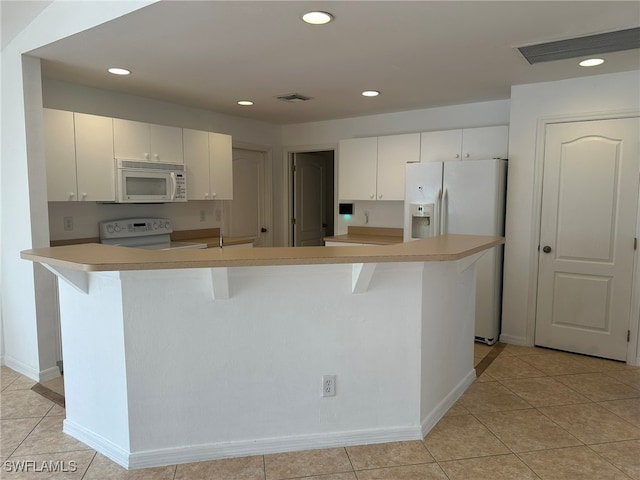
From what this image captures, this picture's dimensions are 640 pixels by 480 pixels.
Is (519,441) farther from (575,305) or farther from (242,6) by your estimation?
(242,6)

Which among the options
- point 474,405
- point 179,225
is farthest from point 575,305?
point 179,225

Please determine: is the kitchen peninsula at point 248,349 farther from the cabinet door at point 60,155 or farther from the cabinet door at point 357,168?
the cabinet door at point 357,168

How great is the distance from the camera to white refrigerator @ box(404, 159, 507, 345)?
13.1 ft

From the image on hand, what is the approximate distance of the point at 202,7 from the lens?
223 cm

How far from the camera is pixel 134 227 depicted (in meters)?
4.14

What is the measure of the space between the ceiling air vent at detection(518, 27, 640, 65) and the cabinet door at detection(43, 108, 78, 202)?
131 inches

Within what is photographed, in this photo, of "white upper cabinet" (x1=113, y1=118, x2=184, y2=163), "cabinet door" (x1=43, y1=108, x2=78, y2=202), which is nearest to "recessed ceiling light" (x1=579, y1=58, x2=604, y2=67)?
"white upper cabinet" (x1=113, y1=118, x2=184, y2=163)

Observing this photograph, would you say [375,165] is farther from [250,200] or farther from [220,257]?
[220,257]

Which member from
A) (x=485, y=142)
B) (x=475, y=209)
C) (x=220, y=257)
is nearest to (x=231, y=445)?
(x=220, y=257)

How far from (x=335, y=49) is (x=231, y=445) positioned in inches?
95.2

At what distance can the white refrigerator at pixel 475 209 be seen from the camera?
3.99 meters

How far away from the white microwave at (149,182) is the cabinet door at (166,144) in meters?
0.07

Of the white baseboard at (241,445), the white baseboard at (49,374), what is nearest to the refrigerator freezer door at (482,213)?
the white baseboard at (241,445)

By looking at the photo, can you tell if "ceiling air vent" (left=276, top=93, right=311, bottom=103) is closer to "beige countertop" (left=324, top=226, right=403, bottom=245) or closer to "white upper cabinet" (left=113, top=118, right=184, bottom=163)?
"white upper cabinet" (left=113, top=118, right=184, bottom=163)
